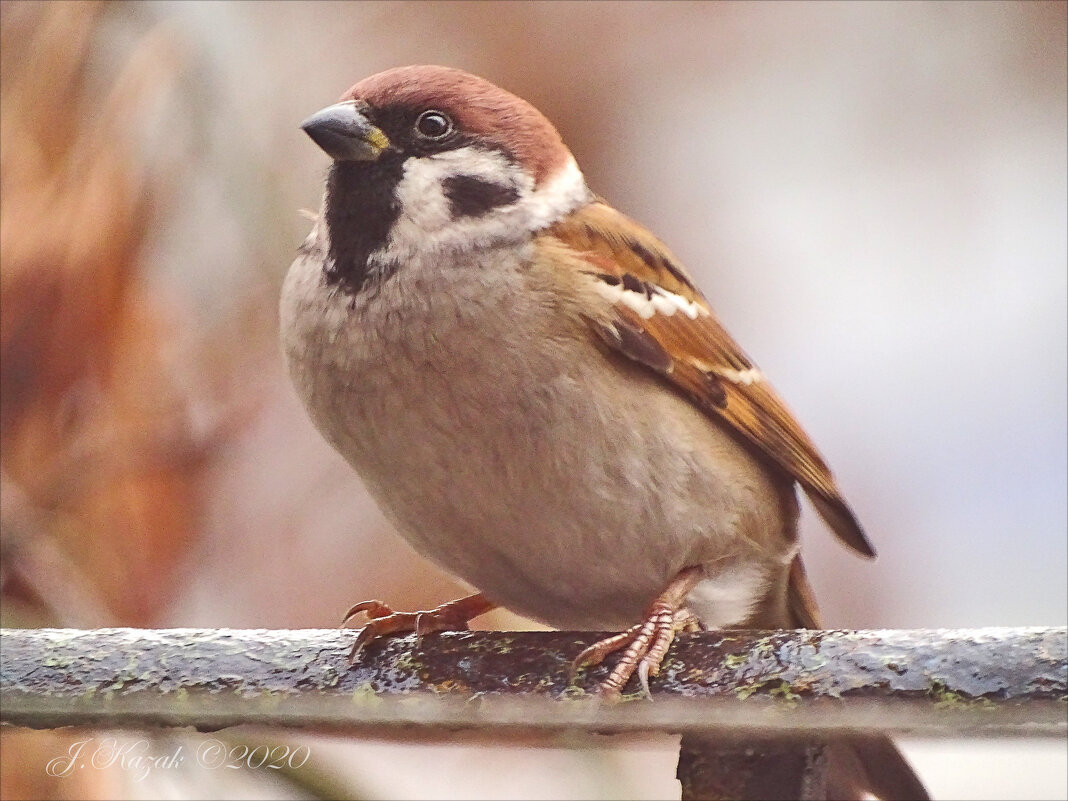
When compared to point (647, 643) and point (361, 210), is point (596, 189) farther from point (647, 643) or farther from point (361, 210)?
point (647, 643)

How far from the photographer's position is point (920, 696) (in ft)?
2.07

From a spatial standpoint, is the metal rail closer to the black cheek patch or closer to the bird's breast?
the bird's breast

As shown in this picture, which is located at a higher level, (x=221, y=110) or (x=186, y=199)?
(x=221, y=110)

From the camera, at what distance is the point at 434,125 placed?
2.87ft

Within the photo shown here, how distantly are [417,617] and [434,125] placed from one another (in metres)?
0.42

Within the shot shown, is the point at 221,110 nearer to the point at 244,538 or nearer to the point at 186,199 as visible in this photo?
the point at 186,199

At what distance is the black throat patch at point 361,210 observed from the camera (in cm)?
86

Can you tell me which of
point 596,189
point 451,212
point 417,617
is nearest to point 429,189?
point 451,212

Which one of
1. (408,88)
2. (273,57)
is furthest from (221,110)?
(408,88)

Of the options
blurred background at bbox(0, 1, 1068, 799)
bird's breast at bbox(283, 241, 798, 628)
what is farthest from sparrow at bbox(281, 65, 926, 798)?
blurred background at bbox(0, 1, 1068, 799)

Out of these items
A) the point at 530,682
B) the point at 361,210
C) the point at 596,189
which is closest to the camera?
the point at 530,682

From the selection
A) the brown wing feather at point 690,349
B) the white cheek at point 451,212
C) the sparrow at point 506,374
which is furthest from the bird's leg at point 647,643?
the white cheek at point 451,212

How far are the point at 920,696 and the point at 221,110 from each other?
45.9 inches

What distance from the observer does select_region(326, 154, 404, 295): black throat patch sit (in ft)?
2.83
